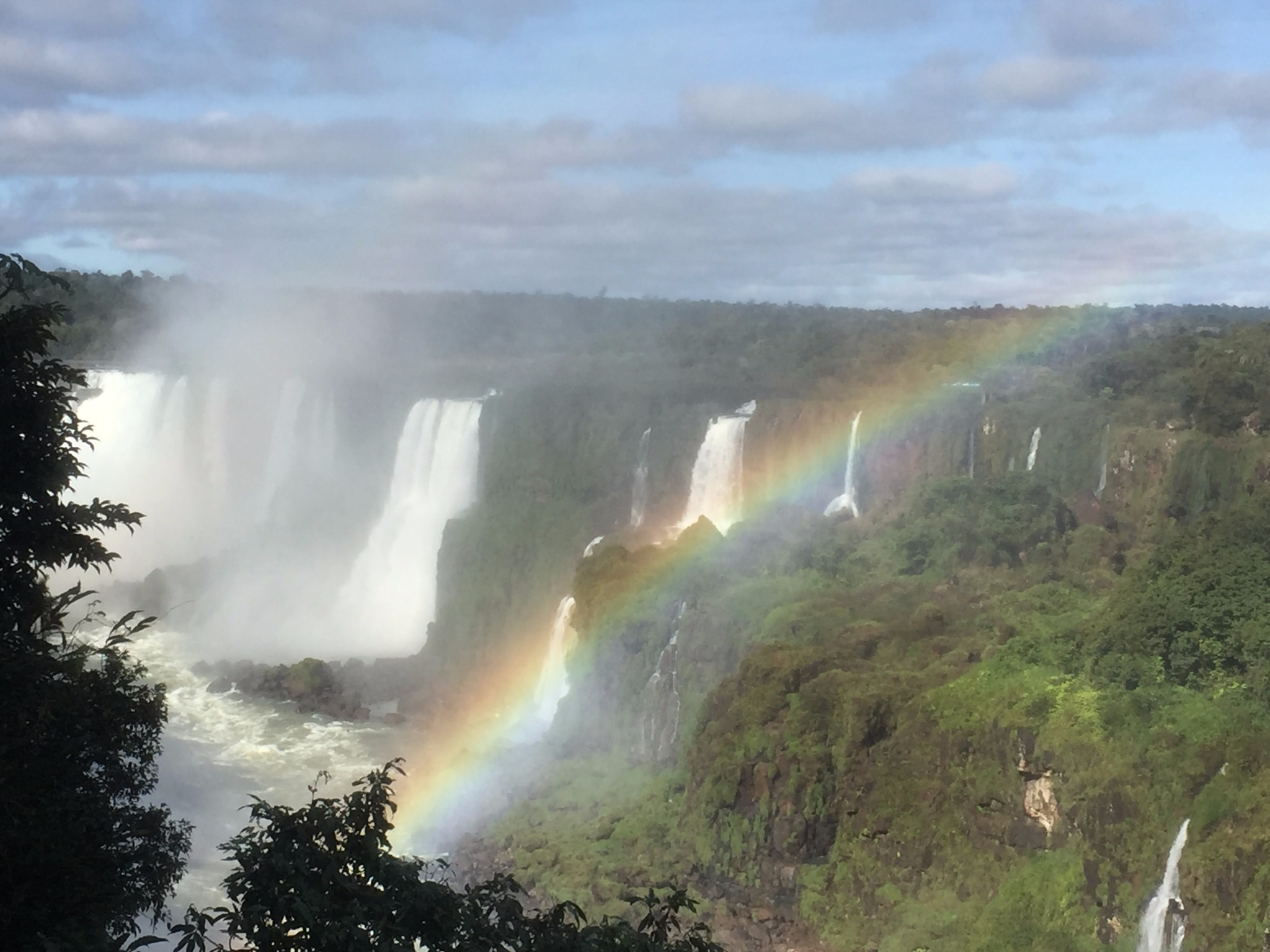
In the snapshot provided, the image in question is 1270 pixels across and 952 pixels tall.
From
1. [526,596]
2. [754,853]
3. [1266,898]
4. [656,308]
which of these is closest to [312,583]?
[526,596]

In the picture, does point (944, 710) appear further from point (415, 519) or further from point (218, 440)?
point (218, 440)

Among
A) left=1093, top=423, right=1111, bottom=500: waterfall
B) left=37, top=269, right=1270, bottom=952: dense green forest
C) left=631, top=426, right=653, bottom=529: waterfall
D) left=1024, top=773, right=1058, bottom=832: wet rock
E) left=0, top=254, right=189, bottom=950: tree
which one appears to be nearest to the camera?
left=0, top=254, right=189, bottom=950: tree

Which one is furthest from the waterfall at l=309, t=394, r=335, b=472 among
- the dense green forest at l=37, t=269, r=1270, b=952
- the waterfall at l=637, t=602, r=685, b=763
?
the waterfall at l=637, t=602, r=685, b=763

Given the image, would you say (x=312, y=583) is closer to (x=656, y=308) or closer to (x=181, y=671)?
(x=181, y=671)

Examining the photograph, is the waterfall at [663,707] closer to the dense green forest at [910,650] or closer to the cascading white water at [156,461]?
the dense green forest at [910,650]

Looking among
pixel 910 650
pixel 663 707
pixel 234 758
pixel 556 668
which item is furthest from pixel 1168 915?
pixel 234 758

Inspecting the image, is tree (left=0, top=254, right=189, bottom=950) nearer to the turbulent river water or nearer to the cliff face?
the cliff face
